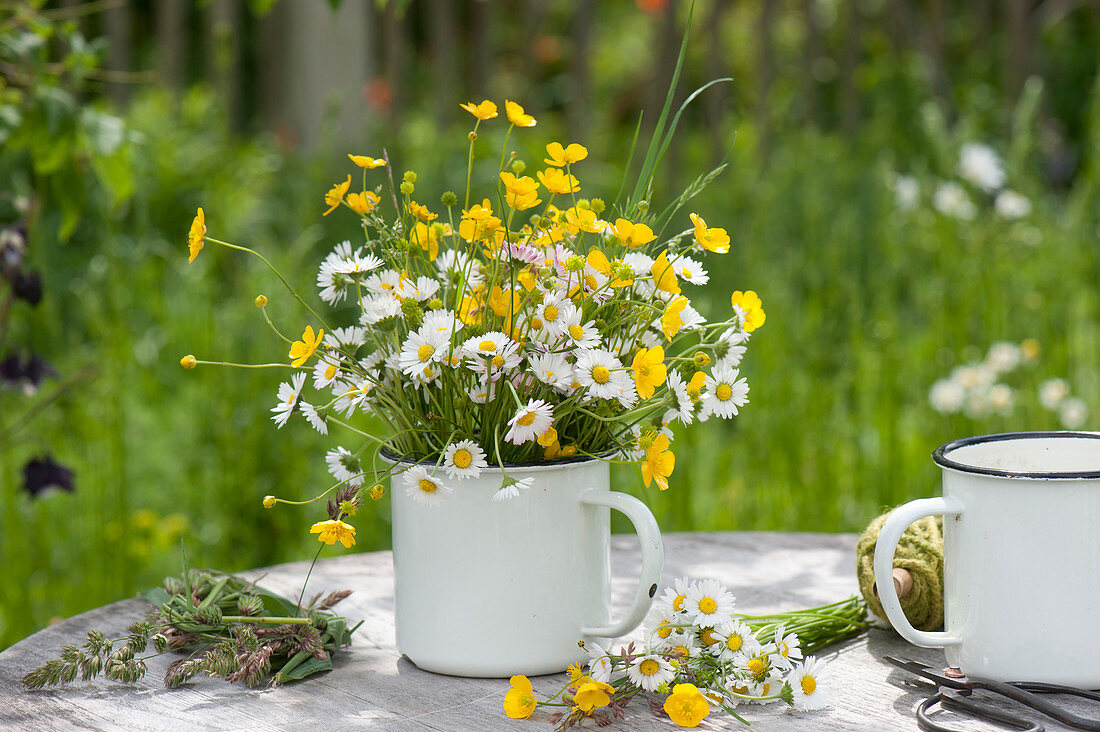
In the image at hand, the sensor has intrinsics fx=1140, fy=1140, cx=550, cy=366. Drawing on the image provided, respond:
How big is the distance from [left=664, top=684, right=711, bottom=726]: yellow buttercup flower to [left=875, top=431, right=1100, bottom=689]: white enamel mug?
0.18 metres

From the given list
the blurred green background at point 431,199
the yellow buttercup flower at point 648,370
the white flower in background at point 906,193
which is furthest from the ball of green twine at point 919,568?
the white flower in background at point 906,193

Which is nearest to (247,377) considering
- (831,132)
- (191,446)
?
(191,446)

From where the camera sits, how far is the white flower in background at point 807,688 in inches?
33.2

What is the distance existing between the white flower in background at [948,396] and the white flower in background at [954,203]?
563 millimetres

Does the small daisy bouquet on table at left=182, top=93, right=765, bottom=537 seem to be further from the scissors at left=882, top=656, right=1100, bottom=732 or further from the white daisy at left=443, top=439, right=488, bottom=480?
the scissors at left=882, top=656, right=1100, bottom=732

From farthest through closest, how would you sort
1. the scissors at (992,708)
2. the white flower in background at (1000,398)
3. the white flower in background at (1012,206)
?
the white flower in background at (1012,206)
the white flower in background at (1000,398)
the scissors at (992,708)

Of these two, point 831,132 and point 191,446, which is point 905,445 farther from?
point 831,132

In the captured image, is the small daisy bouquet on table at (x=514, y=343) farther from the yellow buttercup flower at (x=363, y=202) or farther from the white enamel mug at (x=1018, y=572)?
the white enamel mug at (x=1018, y=572)

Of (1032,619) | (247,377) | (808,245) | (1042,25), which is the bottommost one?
(1032,619)

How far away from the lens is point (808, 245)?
9.21 ft

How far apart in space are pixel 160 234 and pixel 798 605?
2322mm

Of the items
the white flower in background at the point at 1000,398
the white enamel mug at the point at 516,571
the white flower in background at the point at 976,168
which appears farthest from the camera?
the white flower in background at the point at 976,168

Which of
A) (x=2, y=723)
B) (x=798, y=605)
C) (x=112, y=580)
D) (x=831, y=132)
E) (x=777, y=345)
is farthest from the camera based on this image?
(x=831, y=132)

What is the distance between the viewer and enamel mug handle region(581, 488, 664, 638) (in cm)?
88
